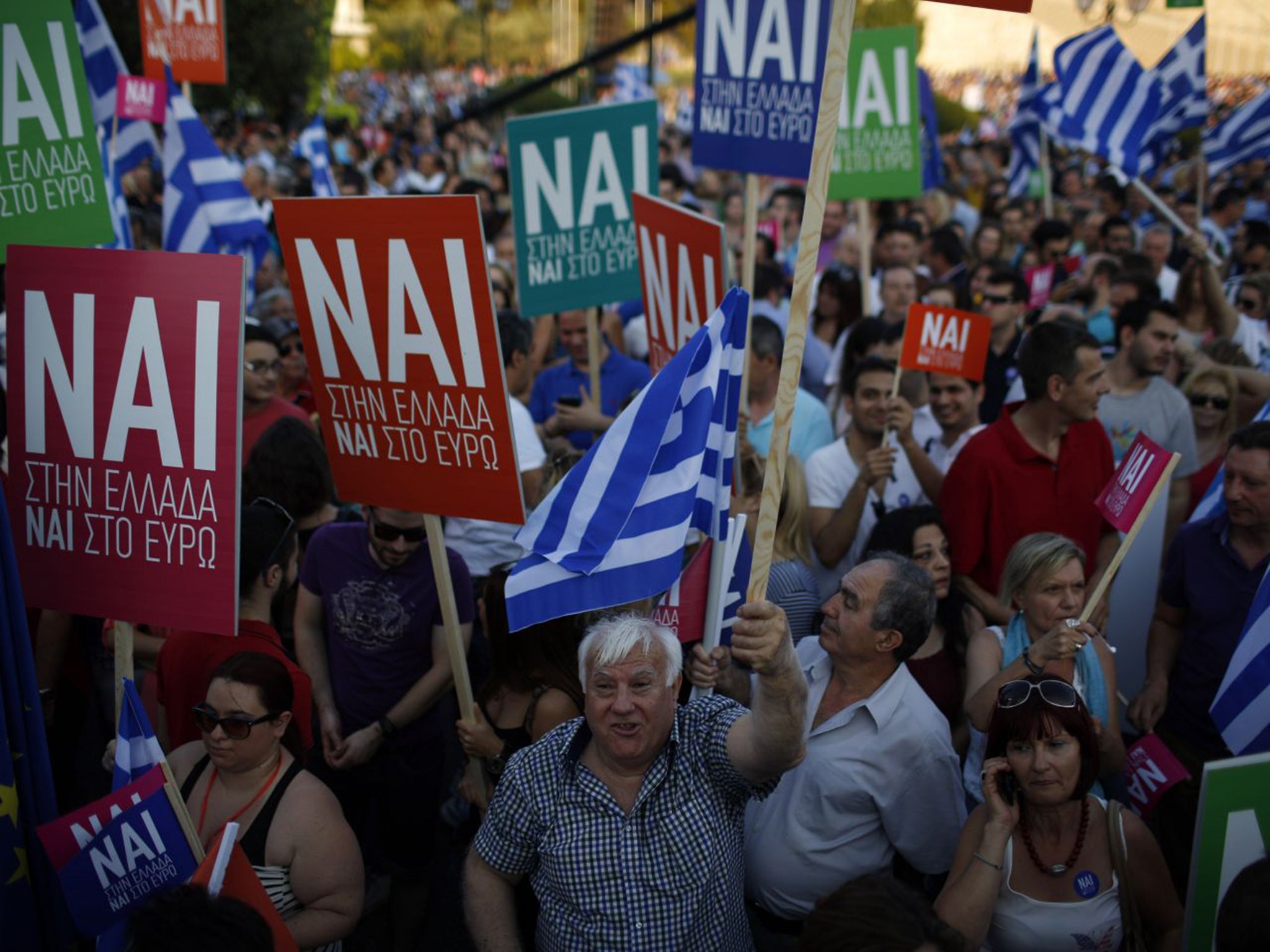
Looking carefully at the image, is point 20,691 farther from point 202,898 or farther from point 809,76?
point 809,76

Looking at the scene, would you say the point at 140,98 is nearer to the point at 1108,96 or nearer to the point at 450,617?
the point at 450,617

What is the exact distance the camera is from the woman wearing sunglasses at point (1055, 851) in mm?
2992

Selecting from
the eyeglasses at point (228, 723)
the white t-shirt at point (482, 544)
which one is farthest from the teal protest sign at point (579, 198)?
the eyeglasses at point (228, 723)

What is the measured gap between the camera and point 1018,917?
301cm

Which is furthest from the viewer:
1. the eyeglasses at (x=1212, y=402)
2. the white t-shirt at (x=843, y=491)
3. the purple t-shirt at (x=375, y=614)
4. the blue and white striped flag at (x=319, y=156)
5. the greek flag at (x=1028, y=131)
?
the greek flag at (x=1028, y=131)

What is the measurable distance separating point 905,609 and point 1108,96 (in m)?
7.33

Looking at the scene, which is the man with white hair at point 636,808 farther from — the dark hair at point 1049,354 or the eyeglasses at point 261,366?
the eyeglasses at point 261,366

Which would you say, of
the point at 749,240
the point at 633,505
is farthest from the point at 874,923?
the point at 749,240

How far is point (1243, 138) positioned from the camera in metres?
9.80

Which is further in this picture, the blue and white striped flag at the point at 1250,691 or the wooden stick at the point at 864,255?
the wooden stick at the point at 864,255

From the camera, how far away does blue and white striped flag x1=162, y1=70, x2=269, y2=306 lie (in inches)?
291

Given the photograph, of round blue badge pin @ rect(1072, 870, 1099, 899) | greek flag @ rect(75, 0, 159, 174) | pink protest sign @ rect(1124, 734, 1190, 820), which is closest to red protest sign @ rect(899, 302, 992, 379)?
pink protest sign @ rect(1124, 734, 1190, 820)

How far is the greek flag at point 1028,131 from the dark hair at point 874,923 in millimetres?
11081

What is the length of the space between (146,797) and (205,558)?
24.2 inches
